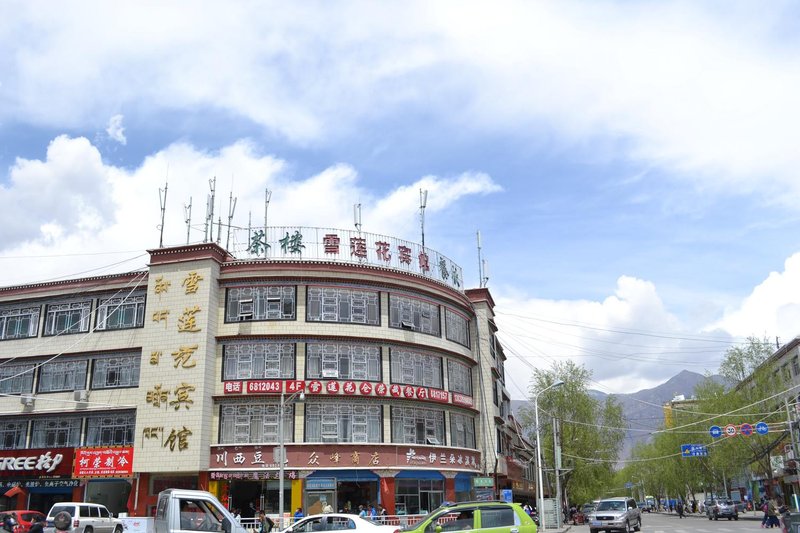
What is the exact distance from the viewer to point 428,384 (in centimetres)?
3988

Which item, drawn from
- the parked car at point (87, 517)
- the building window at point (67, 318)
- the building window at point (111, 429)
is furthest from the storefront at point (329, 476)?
the building window at point (67, 318)

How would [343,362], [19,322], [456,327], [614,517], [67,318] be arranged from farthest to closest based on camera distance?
[456,327]
[19,322]
[67,318]
[343,362]
[614,517]

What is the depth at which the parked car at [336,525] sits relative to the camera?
19.8m

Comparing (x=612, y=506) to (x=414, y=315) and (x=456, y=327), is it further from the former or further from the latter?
(x=414, y=315)

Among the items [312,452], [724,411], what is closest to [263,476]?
[312,452]

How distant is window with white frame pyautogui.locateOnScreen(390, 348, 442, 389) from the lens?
38.7 metres

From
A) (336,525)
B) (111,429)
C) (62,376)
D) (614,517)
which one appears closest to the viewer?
(336,525)

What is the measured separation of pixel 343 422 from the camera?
36531 millimetres

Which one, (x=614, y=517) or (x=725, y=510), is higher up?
(x=614, y=517)

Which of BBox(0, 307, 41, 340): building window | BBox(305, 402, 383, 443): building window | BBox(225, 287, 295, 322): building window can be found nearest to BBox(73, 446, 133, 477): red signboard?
BBox(225, 287, 295, 322): building window

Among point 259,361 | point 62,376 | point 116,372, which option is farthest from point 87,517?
point 62,376

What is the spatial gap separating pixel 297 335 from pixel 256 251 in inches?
217

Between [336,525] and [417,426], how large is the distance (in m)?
19.0

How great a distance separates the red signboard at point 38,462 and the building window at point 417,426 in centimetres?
1691
